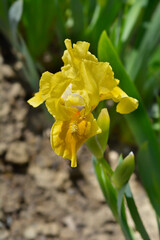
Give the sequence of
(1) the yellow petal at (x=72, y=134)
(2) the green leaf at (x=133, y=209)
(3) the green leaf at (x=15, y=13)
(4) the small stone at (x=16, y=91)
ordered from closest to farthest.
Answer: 1. (1) the yellow petal at (x=72, y=134)
2. (2) the green leaf at (x=133, y=209)
3. (3) the green leaf at (x=15, y=13)
4. (4) the small stone at (x=16, y=91)

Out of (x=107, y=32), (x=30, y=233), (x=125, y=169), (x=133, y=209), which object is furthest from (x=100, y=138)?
(x=107, y=32)

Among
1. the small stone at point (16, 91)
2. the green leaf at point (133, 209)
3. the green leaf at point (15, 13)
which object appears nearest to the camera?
the green leaf at point (133, 209)

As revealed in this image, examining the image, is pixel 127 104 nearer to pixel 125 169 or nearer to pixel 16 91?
pixel 125 169

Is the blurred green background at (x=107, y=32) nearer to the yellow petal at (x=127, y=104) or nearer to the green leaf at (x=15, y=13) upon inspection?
the green leaf at (x=15, y=13)

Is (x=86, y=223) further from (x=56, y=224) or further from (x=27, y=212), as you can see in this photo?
(x=27, y=212)

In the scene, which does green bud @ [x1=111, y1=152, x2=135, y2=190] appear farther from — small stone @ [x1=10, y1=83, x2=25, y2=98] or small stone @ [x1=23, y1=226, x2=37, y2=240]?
small stone @ [x1=10, y1=83, x2=25, y2=98]

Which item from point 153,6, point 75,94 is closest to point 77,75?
point 75,94

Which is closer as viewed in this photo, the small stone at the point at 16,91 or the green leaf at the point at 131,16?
the green leaf at the point at 131,16

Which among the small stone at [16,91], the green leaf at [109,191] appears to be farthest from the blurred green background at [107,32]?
the green leaf at [109,191]
